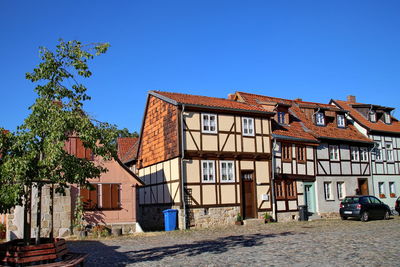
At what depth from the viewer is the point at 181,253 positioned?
1328cm

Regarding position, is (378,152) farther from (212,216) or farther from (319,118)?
(212,216)

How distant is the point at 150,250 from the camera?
47.2 feet

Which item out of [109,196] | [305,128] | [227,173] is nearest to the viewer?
[109,196]

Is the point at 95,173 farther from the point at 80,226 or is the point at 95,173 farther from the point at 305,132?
the point at 305,132

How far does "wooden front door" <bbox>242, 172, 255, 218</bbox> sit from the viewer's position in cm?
2533

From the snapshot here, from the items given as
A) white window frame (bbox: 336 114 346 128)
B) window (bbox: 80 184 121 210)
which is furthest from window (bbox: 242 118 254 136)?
white window frame (bbox: 336 114 346 128)

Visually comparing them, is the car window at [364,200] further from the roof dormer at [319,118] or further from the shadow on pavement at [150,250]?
the shadow on pavement at [150,250]

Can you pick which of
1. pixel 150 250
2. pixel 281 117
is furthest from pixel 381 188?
pixel 150 250

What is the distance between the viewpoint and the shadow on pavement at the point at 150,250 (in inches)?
486

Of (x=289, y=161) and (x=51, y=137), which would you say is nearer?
(x=51, y=137)

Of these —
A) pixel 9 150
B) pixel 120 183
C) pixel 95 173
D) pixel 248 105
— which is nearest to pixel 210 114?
pixel 248 105

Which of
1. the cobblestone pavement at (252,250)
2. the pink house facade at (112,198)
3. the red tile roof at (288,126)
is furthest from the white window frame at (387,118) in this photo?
the pink house facade at (112,198)

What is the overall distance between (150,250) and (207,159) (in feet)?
33.6

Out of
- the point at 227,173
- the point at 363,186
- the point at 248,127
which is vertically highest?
the point at 248,127
